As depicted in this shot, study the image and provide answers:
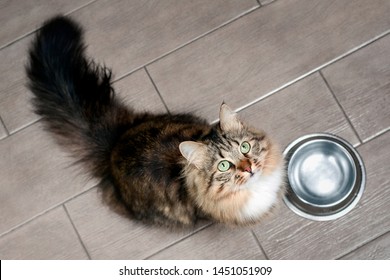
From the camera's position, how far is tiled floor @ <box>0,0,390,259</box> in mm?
1603

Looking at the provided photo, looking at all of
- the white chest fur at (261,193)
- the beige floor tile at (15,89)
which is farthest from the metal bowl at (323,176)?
the beige floor tile at (15,89)

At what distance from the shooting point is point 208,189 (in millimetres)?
1302

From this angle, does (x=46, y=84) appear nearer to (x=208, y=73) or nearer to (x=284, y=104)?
(x=208, y=73)

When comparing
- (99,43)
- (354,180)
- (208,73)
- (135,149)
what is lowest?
(354,180)

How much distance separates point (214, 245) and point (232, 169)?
454mm

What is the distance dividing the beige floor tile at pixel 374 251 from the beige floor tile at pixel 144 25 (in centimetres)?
89

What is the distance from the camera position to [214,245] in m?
1.62

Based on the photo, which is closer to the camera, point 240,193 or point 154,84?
point 240,193

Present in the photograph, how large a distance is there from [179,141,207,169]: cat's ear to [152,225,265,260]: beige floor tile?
42 cm

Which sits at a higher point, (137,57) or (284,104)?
(137,57)

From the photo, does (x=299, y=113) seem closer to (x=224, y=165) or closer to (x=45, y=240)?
(x=224, y=165)

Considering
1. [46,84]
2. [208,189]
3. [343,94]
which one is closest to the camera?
[208,189]

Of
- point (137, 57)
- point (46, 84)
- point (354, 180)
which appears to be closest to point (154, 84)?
point (137, 57)
